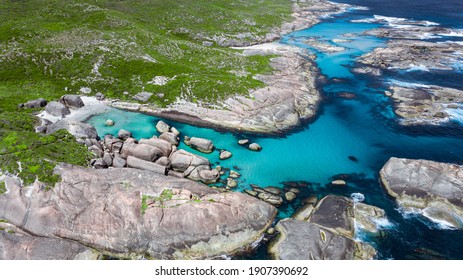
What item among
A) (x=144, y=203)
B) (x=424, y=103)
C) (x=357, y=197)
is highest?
(x=424, y=103)

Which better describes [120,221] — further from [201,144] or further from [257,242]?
[201,144]

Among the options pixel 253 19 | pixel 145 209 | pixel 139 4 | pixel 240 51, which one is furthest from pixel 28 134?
pixel 253 19

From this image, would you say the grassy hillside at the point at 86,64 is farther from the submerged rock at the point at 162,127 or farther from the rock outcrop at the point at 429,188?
the rock outcrop at the point at 429,188

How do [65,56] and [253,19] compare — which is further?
[253,19]

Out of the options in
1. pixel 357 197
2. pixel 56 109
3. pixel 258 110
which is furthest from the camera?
pixel 258 110

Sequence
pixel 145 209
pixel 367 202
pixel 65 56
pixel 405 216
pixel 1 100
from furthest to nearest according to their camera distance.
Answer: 1. pixel 65 56
2. pixel 1 100
3. pixel 367 202
4. pixel 405 216
5. pixel 145 209

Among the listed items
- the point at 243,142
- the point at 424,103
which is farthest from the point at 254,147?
the point at 424,103

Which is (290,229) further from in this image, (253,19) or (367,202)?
(253,19)
